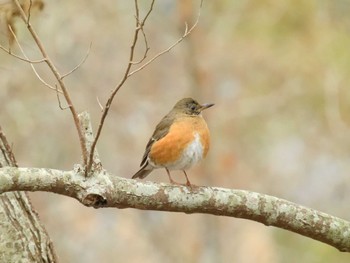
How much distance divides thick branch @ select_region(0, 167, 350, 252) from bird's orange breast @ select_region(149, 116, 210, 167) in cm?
130

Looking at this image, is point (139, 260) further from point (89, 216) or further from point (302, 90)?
point (302, 90)

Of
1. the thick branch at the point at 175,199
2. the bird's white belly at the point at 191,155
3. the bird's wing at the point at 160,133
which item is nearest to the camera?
the thick branch at the point at 175,199

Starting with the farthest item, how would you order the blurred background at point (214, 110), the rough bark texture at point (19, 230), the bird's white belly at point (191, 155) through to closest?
the blurred background at point (214, 110)
the bird's white belly at point (191, 155)
the rough bark texture at point (19, 230)

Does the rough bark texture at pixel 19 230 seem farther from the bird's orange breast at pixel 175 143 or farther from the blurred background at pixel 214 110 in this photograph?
the blurred background at pixel 214 110

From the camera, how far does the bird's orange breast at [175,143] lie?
5.51 m

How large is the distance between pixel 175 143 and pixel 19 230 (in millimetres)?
1518

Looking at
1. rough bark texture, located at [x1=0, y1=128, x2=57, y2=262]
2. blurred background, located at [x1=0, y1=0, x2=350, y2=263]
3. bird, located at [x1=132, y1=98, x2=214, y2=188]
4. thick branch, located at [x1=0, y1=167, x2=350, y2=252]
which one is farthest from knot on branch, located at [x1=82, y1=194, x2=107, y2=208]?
blurred background, located at [x1=0, y1=0, x2=350, y2=263]

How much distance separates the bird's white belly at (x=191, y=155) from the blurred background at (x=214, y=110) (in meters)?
5.10

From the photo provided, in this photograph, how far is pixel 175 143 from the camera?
18.1 ft

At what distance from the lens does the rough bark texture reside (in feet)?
14.0

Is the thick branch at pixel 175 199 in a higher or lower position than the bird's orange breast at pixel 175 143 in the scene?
lower

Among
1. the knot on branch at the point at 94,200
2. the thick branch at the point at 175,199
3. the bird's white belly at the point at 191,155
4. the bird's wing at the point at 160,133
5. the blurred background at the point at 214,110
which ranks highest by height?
the blurred background at the point at 214,110

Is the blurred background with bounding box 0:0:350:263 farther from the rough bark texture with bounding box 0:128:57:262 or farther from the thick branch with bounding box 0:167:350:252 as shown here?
the thick branch with bounding box 0:167:350:252

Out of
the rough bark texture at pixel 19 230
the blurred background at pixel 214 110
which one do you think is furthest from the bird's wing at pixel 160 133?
the blurred background at pixel 214 110
